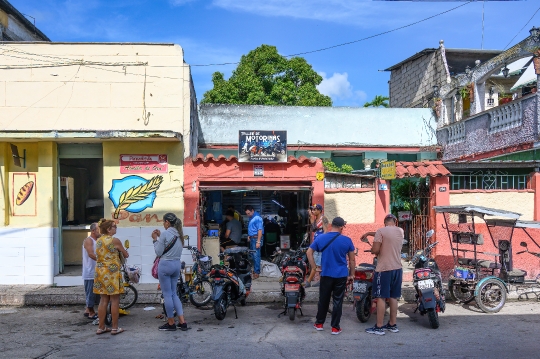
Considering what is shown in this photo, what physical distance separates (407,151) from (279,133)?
26.2 ft

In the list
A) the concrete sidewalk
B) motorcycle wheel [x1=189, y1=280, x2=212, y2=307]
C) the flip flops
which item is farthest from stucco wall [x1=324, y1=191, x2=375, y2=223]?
the flip flops

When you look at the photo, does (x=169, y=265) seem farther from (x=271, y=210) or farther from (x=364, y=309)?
(x=271, y=210)

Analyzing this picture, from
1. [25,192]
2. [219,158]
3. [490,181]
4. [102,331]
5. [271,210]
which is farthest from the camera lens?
[271,210]

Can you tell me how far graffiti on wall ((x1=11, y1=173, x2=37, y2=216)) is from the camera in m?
11.2

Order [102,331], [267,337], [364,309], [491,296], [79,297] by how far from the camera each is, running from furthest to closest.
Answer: [79,297]
[491,296]
[364,309]
[102,331]
[267,337]

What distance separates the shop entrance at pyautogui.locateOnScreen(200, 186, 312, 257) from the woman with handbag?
5.95 metres

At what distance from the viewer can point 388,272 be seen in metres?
7.48

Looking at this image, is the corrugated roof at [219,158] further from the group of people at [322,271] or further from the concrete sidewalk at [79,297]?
the group of people at [322,271]

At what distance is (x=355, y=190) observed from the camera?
12047 millimetres

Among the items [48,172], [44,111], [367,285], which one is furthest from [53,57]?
[367,285]

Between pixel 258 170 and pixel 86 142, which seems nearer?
pixel 86 142

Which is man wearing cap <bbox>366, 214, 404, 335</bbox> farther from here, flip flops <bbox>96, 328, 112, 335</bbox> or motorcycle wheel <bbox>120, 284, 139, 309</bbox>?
motorcycle wheel <bbox>120, 284, 139, 309</bbox>

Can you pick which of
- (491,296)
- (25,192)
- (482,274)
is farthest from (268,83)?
(491,296)

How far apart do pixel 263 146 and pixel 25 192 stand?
531cm
